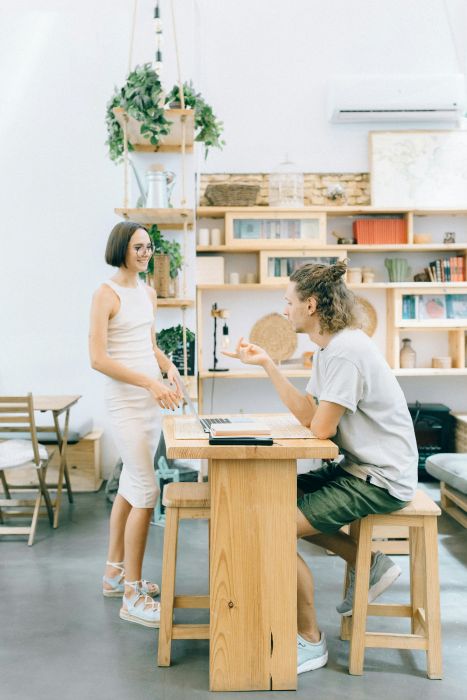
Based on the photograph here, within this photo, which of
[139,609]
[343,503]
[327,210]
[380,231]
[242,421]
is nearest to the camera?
[343,503]

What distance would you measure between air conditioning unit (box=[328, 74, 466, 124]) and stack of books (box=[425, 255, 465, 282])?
50.7 inches

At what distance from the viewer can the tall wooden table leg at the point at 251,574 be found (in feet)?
8.36

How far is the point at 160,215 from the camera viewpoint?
4801 millimetres

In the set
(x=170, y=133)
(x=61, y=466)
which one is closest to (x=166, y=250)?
(x=170, y=133)

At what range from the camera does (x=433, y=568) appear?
2.62 metres

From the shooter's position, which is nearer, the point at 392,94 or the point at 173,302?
the point at 173,302

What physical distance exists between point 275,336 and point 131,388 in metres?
3.09

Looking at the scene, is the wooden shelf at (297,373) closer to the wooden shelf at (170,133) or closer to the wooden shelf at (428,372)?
the wooden shelf at (428,372)

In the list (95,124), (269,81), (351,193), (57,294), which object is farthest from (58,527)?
(269,81)

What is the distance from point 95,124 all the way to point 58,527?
3228 mm

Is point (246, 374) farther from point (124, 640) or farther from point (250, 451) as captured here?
point (250, 451)

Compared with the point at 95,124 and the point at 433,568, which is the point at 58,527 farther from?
the point at 95,124

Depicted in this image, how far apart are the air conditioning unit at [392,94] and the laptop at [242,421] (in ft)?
12.2

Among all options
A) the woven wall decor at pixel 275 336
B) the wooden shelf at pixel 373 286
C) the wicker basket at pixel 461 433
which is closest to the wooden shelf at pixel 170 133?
the wooden shelf at pixel 373 286
